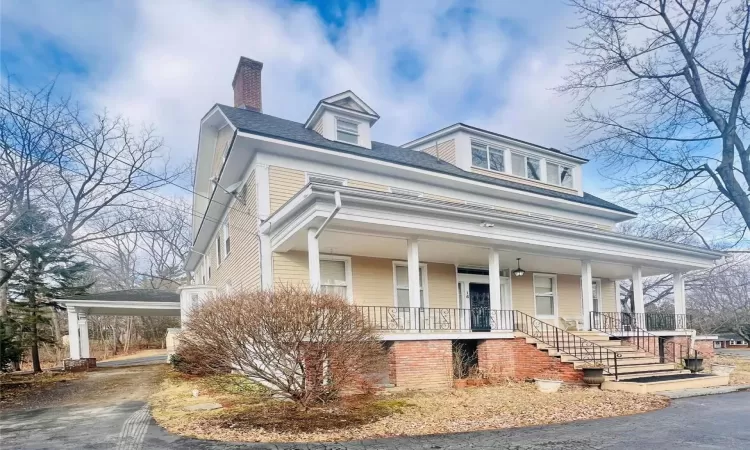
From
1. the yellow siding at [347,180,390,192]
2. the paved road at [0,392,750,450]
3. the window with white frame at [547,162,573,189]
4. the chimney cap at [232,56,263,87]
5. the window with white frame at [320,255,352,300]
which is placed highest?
the chimney cap at [232,56,263,87]

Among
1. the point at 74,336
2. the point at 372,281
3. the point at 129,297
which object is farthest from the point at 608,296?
the point at 74,336

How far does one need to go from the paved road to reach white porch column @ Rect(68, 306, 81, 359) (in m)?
13.3

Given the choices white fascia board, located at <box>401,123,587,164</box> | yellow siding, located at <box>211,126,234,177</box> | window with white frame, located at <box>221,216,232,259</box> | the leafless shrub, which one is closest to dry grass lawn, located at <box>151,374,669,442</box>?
the leafless shrub

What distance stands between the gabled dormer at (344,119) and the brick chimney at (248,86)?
2.11 metres

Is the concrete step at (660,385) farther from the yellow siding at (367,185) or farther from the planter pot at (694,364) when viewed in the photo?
the yellow siding at (367,185)

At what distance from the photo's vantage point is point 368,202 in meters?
10.4

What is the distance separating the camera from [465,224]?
467 inches

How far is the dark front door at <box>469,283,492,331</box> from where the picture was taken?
52.3ft

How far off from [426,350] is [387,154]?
6.78 m

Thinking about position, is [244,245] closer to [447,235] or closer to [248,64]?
[447,235]

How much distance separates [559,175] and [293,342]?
50.6 feet

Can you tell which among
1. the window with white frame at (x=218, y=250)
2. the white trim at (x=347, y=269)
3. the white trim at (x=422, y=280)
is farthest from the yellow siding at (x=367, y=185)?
the window with white frame at (x=218, y=250)

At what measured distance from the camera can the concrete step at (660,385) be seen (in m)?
10.2

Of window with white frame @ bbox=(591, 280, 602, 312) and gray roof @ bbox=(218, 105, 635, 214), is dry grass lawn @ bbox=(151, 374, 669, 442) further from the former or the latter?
window with white frame @ bbox=(591, 280, 602, 312)
